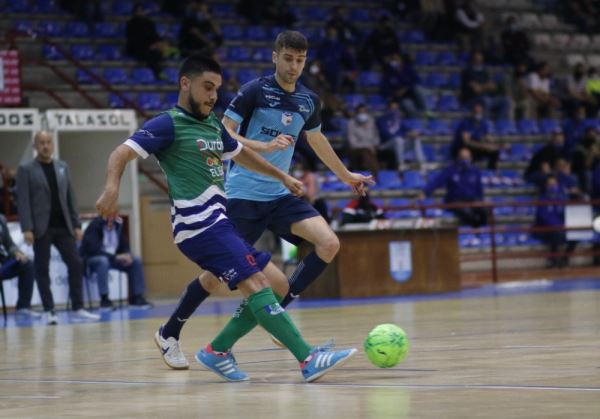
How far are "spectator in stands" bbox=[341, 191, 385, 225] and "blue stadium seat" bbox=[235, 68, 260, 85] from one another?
245 inches

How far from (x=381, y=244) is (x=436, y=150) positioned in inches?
326

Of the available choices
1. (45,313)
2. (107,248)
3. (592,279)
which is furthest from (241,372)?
(592,279)

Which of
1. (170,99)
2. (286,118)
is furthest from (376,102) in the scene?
(286,118)

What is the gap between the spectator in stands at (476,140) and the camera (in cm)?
2622

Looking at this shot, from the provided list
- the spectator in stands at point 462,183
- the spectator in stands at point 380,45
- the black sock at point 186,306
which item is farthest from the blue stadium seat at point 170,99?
the black sock at point 186,306

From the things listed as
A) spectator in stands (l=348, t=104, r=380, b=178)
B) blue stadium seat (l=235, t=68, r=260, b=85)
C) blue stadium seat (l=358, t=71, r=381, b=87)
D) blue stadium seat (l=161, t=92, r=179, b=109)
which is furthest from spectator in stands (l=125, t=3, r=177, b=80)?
blue stadium seat (l=358, t=71, r=381, b=87)

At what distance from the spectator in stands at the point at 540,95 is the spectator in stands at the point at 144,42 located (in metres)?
9.49

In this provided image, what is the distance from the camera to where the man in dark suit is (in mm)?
14977

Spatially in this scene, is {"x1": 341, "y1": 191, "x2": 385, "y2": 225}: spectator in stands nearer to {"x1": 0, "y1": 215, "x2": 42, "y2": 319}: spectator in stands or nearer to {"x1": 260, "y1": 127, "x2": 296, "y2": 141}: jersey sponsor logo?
{"x1": 0, "y1": 215, "x2": 42, "y2": 319}: spectator in stands

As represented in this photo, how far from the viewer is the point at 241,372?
770cm

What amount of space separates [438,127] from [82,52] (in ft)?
26.7

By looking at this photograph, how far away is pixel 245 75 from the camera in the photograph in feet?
84.0

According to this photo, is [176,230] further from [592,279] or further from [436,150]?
[436,150]

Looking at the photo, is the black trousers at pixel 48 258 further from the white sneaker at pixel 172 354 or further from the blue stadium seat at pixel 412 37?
the blue stadium seat at pixel 412 37
